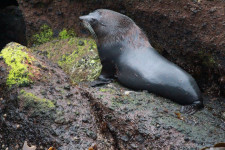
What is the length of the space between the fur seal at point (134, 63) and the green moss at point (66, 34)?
47.5 inches

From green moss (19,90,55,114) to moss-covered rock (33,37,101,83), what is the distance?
130 cm

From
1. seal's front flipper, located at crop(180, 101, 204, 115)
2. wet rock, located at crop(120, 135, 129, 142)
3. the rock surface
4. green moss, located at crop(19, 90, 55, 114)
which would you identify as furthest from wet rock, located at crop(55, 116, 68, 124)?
seal's front flipper, located at crop(180, 101, 204, 115)

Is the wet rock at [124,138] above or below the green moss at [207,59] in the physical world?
below

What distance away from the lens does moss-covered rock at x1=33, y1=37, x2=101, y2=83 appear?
5.23 metres

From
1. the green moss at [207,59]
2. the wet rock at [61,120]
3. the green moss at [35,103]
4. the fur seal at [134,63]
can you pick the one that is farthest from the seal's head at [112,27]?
the wet rock at [61,120]

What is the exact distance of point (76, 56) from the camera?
554cm

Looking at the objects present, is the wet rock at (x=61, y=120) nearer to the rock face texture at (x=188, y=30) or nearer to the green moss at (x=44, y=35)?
the rock face texture at (x=188, y=30)

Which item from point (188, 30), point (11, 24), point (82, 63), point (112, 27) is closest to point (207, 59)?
point (188, 30)

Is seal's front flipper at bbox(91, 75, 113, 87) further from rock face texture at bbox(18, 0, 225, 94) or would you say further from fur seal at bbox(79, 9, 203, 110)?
rock face texture at bbox(18, 0, 225, 94)

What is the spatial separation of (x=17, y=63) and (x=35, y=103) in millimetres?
647

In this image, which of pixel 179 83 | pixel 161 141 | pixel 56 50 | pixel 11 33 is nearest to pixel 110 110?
pixel 161 141

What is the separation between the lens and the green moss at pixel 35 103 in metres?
3.55

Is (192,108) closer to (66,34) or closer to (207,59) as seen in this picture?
(207,59)

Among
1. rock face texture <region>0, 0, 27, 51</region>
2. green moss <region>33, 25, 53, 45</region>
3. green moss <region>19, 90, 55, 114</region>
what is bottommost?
rock face texture <region>0, 0, 27, 51</region>
